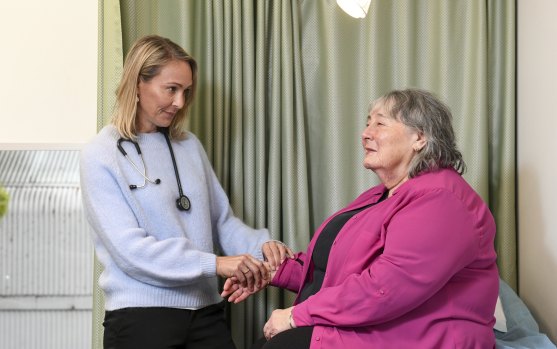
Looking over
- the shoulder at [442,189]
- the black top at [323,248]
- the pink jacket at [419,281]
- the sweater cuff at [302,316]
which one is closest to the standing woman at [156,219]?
the black top at [323,248]

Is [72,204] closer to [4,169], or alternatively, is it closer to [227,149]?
Result: [4,169]

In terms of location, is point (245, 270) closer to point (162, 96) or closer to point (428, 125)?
point (162, 96)

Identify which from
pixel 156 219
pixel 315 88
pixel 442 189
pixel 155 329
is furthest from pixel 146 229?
pixel 315 88

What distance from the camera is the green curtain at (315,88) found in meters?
2.69

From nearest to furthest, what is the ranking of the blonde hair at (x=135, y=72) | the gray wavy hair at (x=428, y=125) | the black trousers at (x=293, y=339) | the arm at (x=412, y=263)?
the arm at (x=412, y=263), the black trousers at (x=293, y=339), the gray wavy hair at (x=428, y=125), the blonde hair at (x=135, y=72)

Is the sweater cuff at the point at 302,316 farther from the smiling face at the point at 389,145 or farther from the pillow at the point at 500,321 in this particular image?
the pillow at the point at 500,321

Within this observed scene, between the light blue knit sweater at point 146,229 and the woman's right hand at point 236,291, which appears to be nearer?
the light blue knit sweater at point 146,229

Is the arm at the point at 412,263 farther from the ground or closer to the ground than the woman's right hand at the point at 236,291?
farther from the ground

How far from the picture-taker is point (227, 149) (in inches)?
106

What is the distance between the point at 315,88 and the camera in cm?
278

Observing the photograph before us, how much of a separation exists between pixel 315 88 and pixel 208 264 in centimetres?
99

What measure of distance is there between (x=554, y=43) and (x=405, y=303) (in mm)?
1177

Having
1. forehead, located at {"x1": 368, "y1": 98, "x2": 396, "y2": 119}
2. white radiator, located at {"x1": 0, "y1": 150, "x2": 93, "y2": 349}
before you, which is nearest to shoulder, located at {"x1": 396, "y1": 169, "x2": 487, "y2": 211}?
forehead, located at {"x1": 368, "y1": 98, "x2": 396, "y2": 119}

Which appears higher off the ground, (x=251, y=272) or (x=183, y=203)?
(x=183, y=203)
